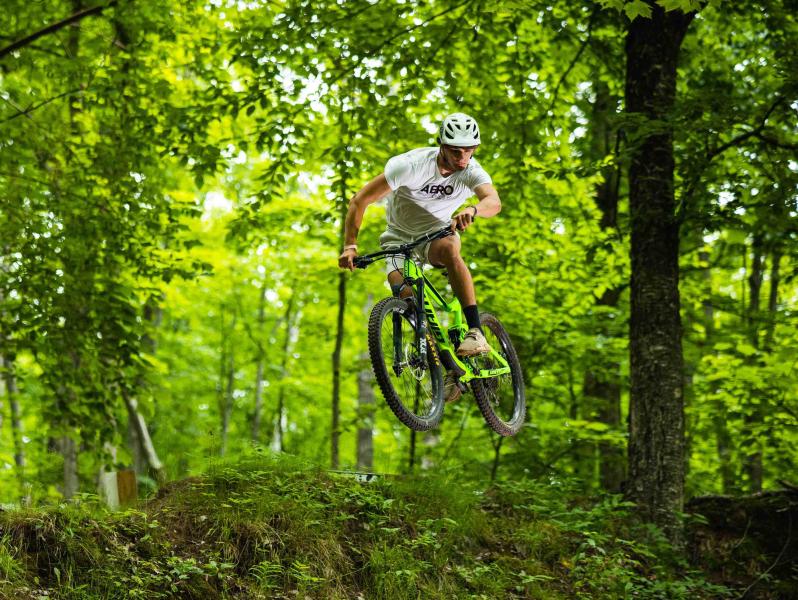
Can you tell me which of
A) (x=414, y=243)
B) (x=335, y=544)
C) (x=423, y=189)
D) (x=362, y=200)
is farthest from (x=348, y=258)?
(x=335, y=544)

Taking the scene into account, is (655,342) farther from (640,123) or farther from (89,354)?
(89,354)

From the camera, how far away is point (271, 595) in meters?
5.80

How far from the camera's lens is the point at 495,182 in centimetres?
1046

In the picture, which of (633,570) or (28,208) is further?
(28,208)

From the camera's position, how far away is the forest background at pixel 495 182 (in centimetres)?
842

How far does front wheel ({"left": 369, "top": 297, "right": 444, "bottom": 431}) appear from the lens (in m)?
5.10

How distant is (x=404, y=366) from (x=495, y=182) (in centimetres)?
555

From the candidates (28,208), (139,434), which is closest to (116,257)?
(28,208)

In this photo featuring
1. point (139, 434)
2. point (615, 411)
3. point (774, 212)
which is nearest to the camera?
point (774, 212)

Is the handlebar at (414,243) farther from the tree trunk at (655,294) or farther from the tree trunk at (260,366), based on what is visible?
the tree trunk at (260,366)

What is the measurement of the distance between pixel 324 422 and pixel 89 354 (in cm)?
1706

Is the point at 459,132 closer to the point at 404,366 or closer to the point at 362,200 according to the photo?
the point at 362,200

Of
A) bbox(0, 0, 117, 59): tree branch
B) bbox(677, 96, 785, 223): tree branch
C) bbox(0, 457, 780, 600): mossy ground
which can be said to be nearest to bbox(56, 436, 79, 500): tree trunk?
bbox(0, 457, 780, 600): mossy ground

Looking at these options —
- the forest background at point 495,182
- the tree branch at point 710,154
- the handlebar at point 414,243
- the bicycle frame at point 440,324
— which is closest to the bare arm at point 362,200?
the handlebar at point 414,243
